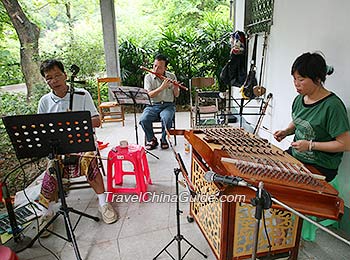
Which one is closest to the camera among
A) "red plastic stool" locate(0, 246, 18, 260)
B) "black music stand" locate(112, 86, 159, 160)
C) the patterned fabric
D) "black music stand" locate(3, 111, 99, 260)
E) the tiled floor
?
"red plastic stool" locate(0, 246, 18, 260)

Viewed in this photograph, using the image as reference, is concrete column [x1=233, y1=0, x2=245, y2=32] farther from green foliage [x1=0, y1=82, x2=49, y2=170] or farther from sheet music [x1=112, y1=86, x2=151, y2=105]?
green foliage [x1=0, y1=82, x2=49, y2=170]

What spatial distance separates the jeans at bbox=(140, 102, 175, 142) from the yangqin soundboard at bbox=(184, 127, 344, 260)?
1.63 metres

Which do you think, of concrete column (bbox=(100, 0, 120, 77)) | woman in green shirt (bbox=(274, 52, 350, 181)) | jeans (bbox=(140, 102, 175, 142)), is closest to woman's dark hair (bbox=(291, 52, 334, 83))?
woman in green shirt (bbox=(274, 52, 350, 181))

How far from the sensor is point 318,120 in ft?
5.15

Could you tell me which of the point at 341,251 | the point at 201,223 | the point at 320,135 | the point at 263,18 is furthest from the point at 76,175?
the point at 263,18

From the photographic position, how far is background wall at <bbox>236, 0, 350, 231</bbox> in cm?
182

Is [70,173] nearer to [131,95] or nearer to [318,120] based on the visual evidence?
[131,95]

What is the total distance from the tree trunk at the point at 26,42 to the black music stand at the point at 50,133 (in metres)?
3.11

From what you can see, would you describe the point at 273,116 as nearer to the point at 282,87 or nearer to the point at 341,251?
the point at 282,87

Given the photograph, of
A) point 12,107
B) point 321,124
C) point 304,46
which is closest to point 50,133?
point 321,124

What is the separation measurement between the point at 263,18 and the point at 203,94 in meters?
1.31

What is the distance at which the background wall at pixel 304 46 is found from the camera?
5.98 ft

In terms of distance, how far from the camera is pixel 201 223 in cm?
181

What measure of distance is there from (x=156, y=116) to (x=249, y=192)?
2.53 meters
